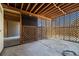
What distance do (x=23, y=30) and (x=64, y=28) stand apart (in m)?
4.51

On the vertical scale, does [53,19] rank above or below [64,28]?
above

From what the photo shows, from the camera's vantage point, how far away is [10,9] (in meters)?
5.17

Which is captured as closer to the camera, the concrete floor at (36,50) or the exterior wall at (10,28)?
the concrete floor at (36,50)

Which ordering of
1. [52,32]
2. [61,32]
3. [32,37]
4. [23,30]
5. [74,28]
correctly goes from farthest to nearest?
[52,32]
[61,32]
[74,28]
[32,37]
[23,30]

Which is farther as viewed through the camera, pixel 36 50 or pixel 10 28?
pixel 10 28

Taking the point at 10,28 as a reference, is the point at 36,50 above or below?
below

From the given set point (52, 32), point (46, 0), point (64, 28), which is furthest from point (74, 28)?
point (46, 0)

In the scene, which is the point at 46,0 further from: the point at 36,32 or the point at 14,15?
the point at 36,32

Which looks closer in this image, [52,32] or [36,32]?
[36,32]

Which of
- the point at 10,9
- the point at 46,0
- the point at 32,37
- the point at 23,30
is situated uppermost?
the point at 10,9

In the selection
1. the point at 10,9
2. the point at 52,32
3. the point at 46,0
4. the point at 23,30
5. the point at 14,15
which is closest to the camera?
the point at 46,0

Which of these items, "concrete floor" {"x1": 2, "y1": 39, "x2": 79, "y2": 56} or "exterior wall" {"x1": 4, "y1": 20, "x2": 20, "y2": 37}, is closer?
"concrete floor" {"x1": 2, "y1": 39, "x2": 79, "y2": 56}

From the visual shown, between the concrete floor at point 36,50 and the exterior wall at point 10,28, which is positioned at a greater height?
the exterior wall at point 10,28

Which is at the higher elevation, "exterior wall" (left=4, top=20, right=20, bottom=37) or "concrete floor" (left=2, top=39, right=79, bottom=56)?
"exterior wall" (left=4, top=20, right=20, bottom=37)
